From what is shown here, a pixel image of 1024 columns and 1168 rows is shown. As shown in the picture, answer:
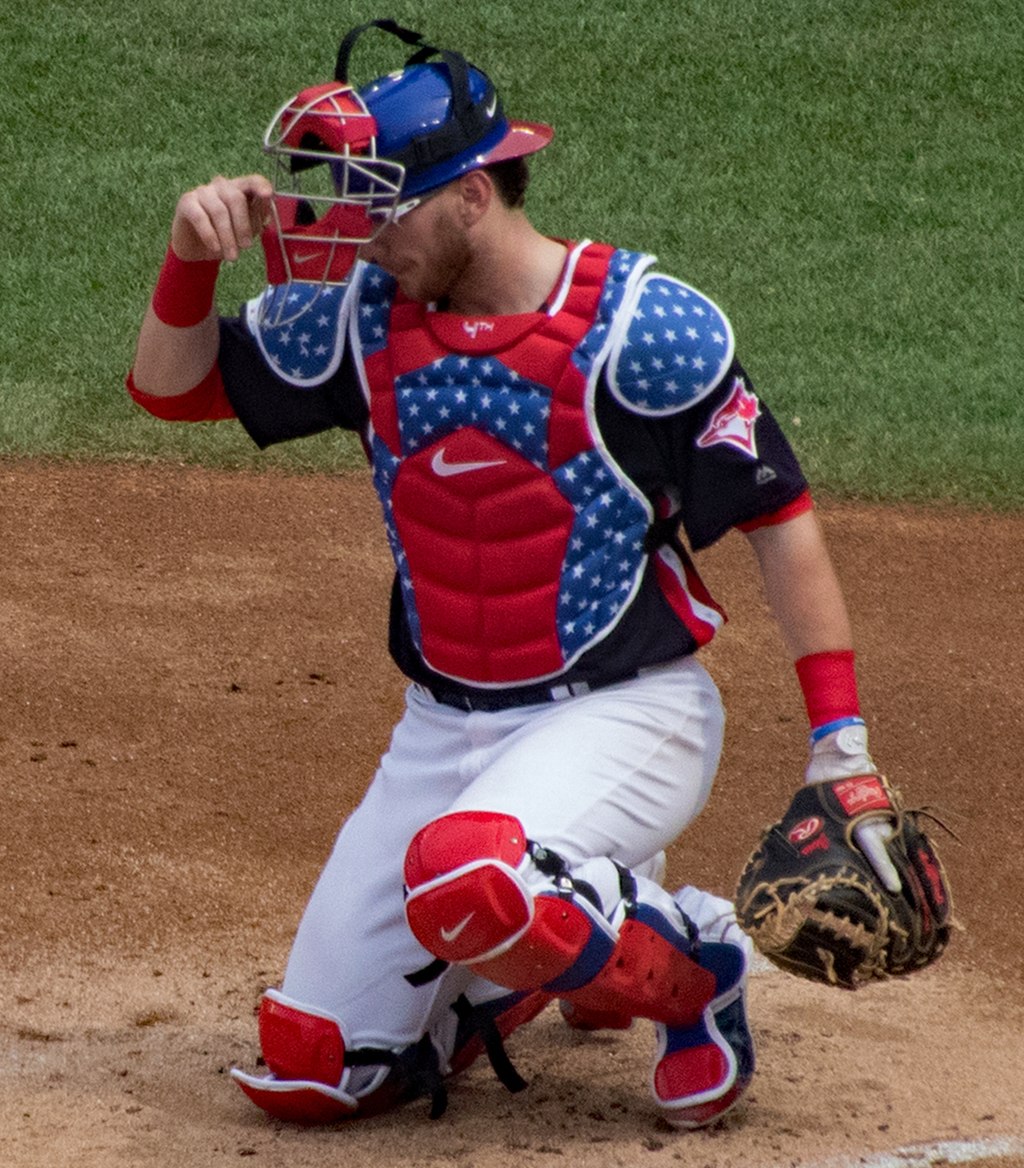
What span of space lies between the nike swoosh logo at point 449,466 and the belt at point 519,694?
1.41ft

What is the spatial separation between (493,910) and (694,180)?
773 centimetres

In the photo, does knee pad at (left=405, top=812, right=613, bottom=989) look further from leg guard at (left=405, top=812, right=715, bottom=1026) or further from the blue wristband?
the blue wristband

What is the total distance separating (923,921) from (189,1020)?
5.17ft

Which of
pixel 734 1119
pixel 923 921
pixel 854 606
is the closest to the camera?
pixel 923 921

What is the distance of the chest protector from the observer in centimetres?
340

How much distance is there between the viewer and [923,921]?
3316 mm

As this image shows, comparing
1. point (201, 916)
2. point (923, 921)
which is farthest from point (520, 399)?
point (201, 916)

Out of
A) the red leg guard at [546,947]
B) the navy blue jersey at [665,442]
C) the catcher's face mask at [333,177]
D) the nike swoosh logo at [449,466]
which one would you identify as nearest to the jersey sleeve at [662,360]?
the navy blue jersey at [665,442]

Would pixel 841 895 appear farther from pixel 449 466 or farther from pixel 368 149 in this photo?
pixel 368 149

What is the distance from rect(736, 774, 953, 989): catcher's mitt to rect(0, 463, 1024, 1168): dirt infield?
0.37 metres

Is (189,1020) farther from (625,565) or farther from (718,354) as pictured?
(718,354)

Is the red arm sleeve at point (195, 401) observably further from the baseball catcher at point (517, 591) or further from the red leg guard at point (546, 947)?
the red leg guard at point (546, 947)

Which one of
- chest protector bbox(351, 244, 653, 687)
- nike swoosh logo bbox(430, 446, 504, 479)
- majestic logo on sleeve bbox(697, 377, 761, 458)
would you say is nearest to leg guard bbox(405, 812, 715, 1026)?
chest protector bbox(351, 244, 653, 687)

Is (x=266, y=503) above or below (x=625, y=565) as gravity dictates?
below
